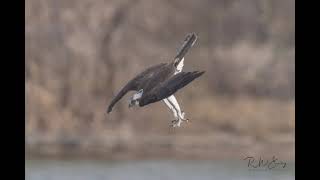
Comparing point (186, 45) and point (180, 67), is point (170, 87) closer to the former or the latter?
point (180, 67)

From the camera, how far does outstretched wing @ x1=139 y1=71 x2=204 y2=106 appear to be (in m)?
2.20

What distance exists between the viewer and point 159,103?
2.21 metres

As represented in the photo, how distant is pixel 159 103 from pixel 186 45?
34 centimetres

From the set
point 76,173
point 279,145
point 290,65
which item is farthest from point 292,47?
point 76,173

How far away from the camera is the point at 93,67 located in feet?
7.27

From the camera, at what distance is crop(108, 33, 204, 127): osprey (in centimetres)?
220

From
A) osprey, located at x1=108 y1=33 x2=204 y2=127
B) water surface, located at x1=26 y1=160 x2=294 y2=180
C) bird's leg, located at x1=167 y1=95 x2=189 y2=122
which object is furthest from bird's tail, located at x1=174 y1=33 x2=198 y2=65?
water surface, located at x1=26 y1=160 x2=294 y2=180

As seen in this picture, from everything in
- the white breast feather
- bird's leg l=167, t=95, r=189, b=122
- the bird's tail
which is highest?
the bird's tail

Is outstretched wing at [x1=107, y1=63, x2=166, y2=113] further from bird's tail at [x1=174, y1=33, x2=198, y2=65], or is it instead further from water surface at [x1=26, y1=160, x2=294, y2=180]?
water surface at [x1=26, y1=160, x2=294, y2=180]

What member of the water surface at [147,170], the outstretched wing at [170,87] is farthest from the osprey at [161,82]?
the water surface at [147,170]

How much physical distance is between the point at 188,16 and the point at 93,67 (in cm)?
57

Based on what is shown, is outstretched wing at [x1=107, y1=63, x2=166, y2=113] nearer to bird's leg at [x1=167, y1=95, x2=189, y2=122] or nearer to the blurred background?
the blurred background

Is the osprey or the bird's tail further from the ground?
the bird's tail
